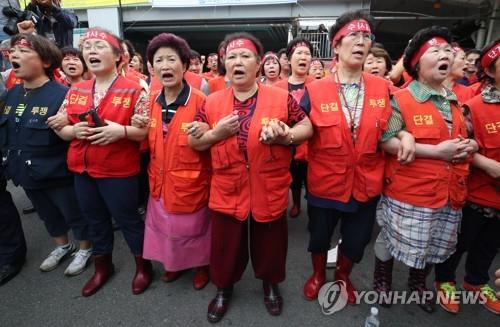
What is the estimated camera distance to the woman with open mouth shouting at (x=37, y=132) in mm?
2531

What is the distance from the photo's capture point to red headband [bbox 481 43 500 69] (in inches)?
85.3

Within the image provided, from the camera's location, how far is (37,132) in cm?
253

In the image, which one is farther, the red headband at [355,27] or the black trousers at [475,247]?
the black trousers at [475,247]

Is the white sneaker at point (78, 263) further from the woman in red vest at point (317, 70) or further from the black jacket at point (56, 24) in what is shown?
the woman in red vest at point (317, 70)

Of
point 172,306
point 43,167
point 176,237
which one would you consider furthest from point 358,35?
point 43,167

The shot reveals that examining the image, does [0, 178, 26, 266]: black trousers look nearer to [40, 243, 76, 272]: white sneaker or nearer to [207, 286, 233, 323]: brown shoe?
[40, 243, 76, 272]: white sneaker

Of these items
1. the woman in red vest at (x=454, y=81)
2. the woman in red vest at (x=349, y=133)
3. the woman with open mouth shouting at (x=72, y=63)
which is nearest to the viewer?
the woman in red vest at (x=349, y=133)

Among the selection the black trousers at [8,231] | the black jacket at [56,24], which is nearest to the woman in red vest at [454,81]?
the black trousers at [8,231]

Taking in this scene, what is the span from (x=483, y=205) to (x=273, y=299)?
1.73m

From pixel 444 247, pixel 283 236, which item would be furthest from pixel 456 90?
pixel 283 236

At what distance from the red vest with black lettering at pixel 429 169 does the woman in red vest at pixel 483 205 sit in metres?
0.18

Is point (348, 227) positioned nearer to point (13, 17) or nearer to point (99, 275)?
point (99, 275)

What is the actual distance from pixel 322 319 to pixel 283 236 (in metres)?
0.72

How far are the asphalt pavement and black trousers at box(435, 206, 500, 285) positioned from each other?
0.26m
